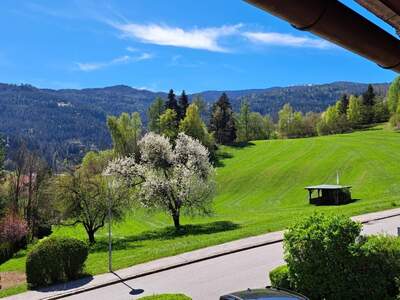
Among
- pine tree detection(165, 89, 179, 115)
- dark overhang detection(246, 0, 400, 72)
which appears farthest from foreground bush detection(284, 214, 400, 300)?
pine tree detection(165, 89, 179, 115)

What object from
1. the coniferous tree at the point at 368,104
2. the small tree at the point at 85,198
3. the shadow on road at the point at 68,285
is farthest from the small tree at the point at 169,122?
the shadow on road at the point at 68,285

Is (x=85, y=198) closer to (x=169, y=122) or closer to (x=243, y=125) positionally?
(x=169, y=122)

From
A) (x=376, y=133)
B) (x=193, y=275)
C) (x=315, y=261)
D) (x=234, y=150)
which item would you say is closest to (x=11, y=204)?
(x=193, y=275)

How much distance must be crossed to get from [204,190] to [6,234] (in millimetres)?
17400

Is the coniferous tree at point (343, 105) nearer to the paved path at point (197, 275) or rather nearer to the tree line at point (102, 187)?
the tree line at point (102, 187)

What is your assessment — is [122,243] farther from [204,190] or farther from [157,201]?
[204,190]

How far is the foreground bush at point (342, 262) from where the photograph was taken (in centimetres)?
1156

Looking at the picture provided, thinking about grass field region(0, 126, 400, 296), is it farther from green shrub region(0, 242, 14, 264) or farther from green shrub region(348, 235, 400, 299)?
green shrub region(348, 235, 400, 299)

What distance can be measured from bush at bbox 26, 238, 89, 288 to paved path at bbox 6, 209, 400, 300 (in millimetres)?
971

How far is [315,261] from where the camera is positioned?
1190 cm

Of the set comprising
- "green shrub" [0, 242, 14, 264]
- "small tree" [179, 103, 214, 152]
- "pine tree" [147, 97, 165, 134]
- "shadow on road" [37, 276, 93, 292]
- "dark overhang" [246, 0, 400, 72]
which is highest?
"pine tree" [147, 97, 165, 134]

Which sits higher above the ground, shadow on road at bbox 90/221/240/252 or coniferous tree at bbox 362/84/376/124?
coniferous tree at bbox 362/84/376/124

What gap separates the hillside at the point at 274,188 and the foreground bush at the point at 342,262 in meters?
12.6

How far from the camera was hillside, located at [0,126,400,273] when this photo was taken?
3509 cm
